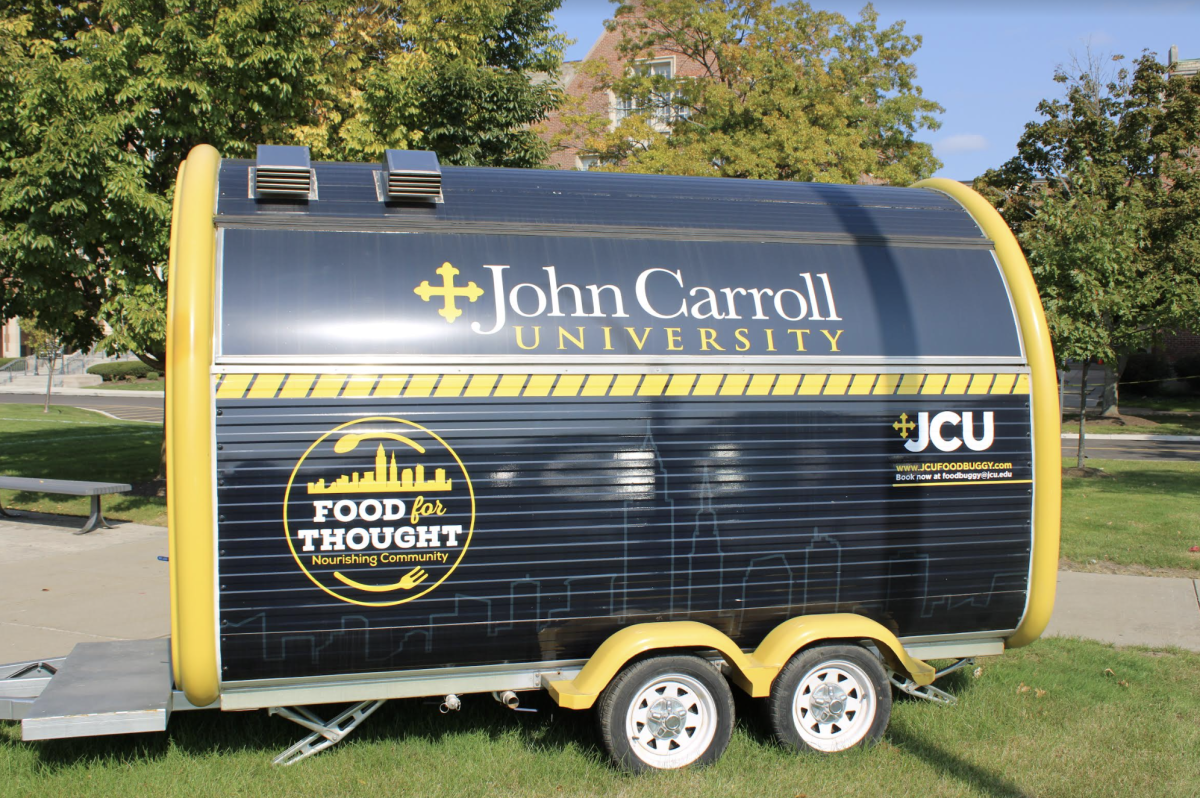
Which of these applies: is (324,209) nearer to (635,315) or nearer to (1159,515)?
(635,315)

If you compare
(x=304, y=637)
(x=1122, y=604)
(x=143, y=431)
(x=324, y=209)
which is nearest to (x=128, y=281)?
(x=324, y=209)

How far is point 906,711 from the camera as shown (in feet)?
17.9

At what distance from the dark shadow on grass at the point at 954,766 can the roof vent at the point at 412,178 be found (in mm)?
3899

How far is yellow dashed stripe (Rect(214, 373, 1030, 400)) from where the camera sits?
420 centimetres

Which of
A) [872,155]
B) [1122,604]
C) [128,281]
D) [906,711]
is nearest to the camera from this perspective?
[906,711]

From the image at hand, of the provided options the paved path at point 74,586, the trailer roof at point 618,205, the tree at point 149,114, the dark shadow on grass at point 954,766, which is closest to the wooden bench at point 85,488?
the paved path at point 74,586

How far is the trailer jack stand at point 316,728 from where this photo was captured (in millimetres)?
4629

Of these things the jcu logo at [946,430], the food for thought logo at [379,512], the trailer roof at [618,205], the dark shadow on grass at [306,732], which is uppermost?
the trailer roof at [618,205]

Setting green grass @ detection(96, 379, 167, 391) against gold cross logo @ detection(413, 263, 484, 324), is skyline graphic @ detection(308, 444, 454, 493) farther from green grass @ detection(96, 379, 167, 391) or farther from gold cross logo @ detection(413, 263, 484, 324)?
green grass @ detection(96, 379, 167, 391)

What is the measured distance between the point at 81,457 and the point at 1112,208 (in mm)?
20516

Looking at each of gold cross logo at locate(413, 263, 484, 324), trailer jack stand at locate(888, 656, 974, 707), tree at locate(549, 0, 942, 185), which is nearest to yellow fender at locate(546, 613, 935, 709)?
trailer jack stand at locate(888, 656, 974, 707)

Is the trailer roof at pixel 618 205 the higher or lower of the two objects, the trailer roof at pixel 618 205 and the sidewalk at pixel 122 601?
the higher

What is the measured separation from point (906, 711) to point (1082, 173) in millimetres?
13016

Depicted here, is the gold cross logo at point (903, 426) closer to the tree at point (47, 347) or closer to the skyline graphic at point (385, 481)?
the skyline graphic at point (385, 481)
